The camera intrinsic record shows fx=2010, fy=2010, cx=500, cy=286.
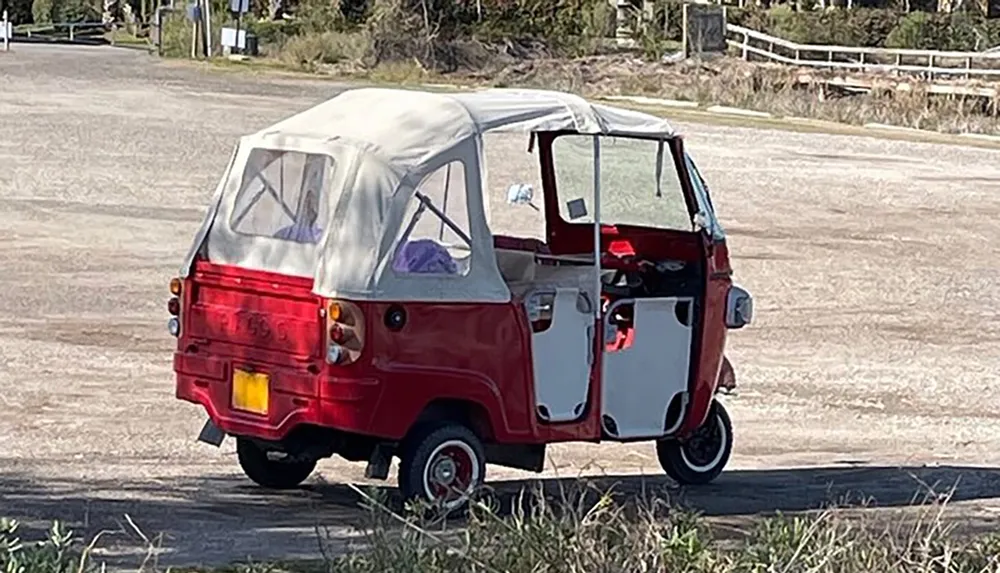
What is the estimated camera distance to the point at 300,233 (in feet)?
31.4

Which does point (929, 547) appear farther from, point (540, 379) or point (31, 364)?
point (31, 364)

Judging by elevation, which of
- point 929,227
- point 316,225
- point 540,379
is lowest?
point 929,227

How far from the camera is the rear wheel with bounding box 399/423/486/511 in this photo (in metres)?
9.48

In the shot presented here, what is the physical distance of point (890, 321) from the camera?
64.5ft

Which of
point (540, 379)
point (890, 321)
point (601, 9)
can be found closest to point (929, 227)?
point (890, 321)

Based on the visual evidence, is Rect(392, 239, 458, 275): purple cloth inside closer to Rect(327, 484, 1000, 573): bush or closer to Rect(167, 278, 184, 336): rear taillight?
Rect(167, 278, 184, 336): rear taillight

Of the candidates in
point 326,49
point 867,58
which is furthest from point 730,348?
point 326,49

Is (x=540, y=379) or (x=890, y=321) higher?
(x=540, y=379)

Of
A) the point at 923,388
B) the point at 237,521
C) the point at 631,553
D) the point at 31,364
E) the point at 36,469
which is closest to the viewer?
the point at 631,553

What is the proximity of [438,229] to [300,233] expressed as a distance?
2.16 feet

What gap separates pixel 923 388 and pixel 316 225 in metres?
7.94

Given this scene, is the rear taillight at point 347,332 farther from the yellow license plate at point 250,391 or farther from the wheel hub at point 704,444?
the wheel hub at point 704,444

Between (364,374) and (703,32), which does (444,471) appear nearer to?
(364,374)

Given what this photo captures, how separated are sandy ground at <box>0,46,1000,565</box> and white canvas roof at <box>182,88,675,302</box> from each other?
122 cm
